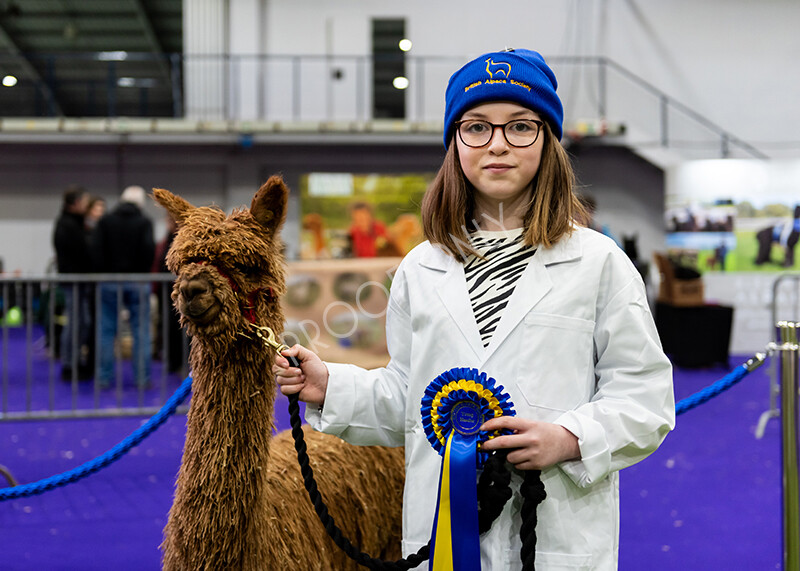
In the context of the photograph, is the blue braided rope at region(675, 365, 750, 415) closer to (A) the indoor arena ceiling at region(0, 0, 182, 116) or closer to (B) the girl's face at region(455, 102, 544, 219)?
(B) the girl's face at region(455, 102, 544, 219)

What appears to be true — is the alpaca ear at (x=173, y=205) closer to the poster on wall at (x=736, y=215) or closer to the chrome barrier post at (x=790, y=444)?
the chrome barrier post at (x=790, y=444)

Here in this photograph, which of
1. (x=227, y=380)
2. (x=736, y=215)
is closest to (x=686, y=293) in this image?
(x=736, y=215)

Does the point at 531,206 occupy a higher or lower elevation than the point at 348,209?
lower

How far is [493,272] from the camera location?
1.45 meters

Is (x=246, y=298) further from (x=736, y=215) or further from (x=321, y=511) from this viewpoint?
(x=736, y=215)

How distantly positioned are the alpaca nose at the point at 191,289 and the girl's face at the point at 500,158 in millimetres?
620

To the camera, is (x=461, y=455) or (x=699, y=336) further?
(x=699, y=336)

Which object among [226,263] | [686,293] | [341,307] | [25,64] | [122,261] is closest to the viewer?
[226,263]

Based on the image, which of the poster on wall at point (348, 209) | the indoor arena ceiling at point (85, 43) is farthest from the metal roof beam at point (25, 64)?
the poster on wall at point (348, 209)

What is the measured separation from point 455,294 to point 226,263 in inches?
21.1

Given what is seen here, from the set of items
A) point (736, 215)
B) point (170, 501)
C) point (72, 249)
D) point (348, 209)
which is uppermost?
point (348, 209)

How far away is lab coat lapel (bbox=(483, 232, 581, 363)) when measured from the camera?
1.38 meters

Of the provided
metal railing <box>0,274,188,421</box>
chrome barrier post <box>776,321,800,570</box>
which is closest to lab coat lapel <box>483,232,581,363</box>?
chrome barrier post <box>776,321,800,570</box>

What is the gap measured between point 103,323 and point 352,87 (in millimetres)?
8636
